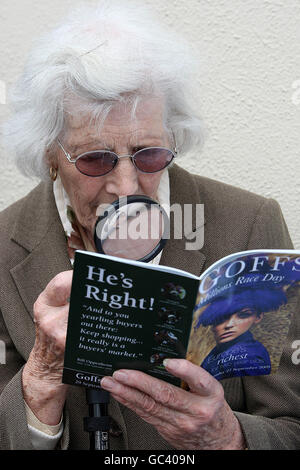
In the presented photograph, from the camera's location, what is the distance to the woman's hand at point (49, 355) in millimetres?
1610

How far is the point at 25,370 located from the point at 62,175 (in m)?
0.63

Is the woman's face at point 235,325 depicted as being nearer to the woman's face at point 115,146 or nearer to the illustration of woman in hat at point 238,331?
the illustration of woman in hat at point 238,331

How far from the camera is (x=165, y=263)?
2.17m

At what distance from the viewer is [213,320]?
5.18 feet

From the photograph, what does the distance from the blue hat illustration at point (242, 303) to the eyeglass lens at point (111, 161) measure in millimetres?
566

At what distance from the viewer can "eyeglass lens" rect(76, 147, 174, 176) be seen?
1922 millimetres

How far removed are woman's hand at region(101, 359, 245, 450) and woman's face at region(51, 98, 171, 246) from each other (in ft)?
2.00

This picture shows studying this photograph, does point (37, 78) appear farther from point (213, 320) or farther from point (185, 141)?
point (213, 320)

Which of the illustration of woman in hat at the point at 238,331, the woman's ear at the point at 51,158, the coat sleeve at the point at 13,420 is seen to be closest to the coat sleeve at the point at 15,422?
the coat sleeve at the point at 13,420

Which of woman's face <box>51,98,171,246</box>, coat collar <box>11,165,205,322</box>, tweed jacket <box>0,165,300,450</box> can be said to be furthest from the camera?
coat collar <box>11,165,205,322</box>

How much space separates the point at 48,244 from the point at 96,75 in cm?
62

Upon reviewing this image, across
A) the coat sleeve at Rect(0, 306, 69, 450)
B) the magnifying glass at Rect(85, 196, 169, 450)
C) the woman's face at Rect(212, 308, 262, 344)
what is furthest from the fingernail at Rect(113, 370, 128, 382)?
the coat sleeve at Rect(0, 306, 69, 450)

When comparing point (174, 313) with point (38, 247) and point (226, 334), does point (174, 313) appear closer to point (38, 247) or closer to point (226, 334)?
point (226, 334)

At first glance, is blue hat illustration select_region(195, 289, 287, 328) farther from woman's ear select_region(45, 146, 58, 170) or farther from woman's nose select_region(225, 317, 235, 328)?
woman's ear select_region(45, 146, 58, 170)
